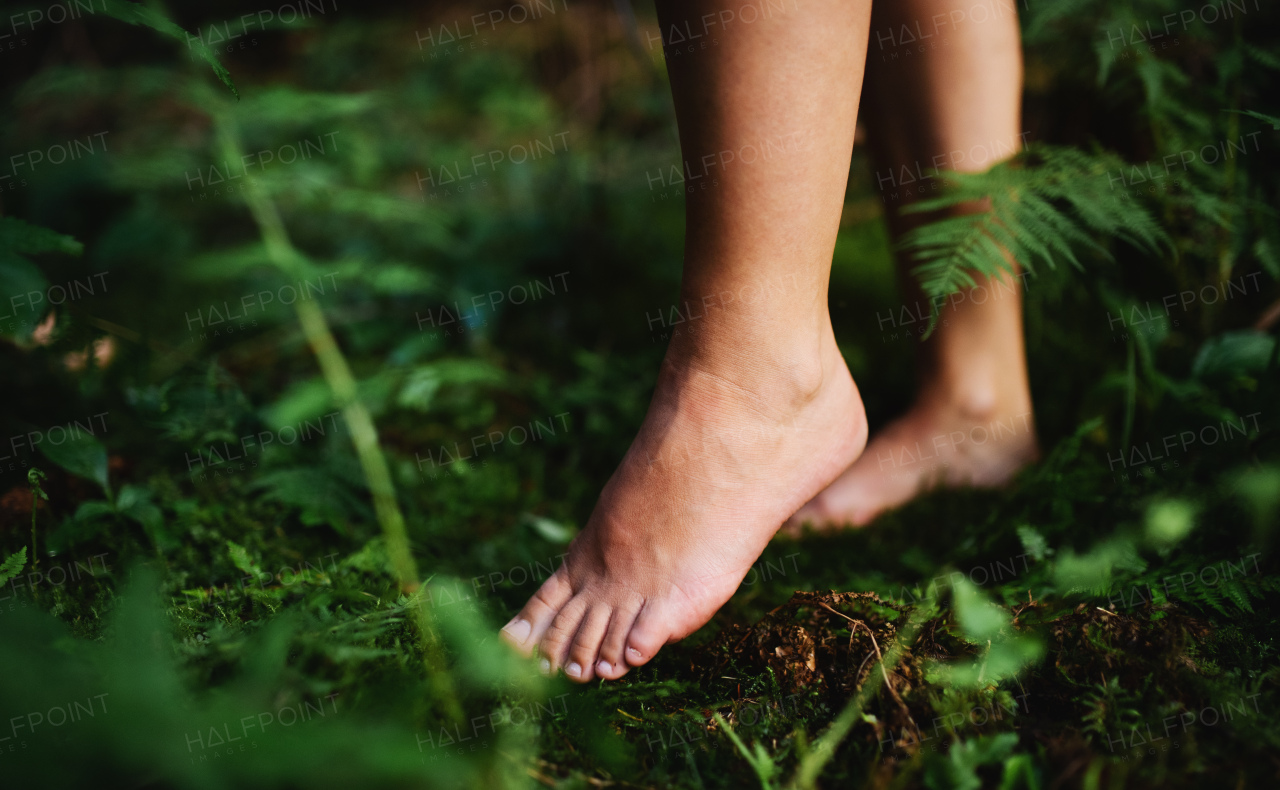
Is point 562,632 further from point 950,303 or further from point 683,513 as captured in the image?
point 950,303

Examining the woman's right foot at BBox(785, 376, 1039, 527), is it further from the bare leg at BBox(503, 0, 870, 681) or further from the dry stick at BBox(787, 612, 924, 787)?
the dry stick at BBox(787, 612, 924, 787)

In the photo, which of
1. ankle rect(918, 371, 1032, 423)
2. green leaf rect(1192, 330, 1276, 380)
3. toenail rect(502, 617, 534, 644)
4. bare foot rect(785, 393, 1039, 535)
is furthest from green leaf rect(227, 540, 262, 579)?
green leaf rect(1192, 330, 1276, 380)

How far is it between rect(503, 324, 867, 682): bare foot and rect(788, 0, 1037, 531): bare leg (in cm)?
41

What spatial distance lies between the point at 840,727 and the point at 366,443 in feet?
4.24

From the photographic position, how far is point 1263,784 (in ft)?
2.65

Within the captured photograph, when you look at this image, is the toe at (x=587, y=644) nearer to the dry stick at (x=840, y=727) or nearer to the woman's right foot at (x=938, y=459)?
the dry stick at (x=840, y=727)

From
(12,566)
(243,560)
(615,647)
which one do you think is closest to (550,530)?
(615,647)

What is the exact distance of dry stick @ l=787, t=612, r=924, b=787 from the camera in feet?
2.93

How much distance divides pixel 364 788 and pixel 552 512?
993 mm

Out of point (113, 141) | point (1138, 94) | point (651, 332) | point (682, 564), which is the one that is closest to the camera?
point (682, 564)

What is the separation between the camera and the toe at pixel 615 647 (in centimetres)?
116

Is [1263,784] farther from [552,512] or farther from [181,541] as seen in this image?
[181,541]

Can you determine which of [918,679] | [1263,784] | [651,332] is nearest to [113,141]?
[651,332]

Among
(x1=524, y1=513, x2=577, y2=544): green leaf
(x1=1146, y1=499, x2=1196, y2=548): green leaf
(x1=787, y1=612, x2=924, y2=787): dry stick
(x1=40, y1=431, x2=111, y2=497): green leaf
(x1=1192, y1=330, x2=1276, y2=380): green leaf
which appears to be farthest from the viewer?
(x1=524, y1=513, x2=577, y2=544): green leaf
